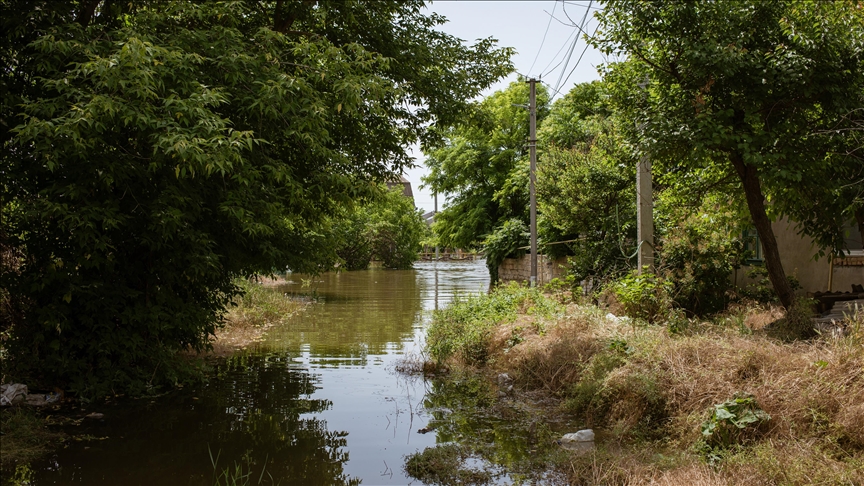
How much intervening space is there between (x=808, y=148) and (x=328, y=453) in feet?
25.1

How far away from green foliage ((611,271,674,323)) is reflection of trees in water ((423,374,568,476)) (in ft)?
9.12

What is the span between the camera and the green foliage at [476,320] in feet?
38.2

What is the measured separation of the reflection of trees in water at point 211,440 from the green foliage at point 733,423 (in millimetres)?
3417

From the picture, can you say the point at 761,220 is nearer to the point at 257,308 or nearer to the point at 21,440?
the point at 21,440

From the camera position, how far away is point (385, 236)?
50500 mm

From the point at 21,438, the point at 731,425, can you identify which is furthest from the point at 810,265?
the point at 21,438

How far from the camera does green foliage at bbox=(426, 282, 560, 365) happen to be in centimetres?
1164

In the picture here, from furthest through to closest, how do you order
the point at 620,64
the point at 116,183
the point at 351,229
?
the point at 351,229
the point at 620,64
the point at 116,183

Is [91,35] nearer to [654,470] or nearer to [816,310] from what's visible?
[654,470]

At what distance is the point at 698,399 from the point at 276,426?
4.83 metres

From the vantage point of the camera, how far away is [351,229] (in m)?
47.2

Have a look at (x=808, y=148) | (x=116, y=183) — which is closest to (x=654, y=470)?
(x=808, y=148)

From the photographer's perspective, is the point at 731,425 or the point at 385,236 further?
the point at 385,236

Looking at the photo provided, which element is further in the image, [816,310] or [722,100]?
[816,310]
